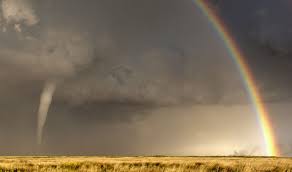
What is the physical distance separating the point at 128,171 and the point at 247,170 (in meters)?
9.84

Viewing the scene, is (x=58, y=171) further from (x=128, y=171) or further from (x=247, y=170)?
(x=247, y=170)

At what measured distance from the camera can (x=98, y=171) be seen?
35.4m

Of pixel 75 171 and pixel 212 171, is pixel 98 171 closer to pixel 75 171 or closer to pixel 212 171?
pixel 75 171

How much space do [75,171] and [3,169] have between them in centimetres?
661

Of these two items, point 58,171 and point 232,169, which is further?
point 232,169

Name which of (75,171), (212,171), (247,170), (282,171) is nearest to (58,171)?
(75,171)

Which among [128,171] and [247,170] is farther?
[247,170]

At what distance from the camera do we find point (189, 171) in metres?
34.1

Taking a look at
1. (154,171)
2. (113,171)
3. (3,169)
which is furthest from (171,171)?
(3,169)

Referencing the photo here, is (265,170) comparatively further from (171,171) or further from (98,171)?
(98,171)

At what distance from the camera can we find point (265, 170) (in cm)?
3541

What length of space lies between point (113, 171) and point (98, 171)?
2.28m

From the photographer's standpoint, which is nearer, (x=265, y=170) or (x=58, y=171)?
(x=58, y=171)

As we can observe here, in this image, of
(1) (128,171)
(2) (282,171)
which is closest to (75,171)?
(1) (128,171)
